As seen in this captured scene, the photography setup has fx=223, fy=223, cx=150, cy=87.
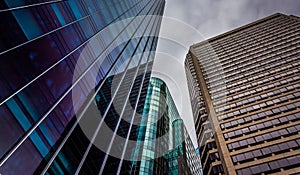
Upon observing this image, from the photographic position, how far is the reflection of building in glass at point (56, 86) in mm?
9547

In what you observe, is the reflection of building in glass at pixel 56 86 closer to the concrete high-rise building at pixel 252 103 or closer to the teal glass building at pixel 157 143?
the teal glass building at pixel 157 143

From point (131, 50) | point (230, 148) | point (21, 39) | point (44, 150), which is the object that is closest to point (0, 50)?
point (21, 39)

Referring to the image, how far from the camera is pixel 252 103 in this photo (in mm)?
49219

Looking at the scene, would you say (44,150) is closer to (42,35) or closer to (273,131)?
(42,35)

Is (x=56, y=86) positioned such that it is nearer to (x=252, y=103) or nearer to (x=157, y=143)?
(x=157, y=143)

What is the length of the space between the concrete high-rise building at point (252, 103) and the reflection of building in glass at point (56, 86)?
2713 cm

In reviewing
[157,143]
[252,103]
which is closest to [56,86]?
[157,143]

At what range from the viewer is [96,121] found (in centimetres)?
1653

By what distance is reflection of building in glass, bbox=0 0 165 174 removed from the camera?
9547 millimetres

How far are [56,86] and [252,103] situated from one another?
151ft

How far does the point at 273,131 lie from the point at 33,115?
42.1m

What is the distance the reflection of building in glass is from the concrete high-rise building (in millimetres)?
27134

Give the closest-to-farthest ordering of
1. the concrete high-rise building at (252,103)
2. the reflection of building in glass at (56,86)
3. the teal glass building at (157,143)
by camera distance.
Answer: the reflection of building in glass at (56,86), the concrete high-rise building at (252,103), the teal glass building at (157,143)

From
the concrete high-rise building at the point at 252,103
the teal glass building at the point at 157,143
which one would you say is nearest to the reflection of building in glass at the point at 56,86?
the teal glass building at the point at 157,143
